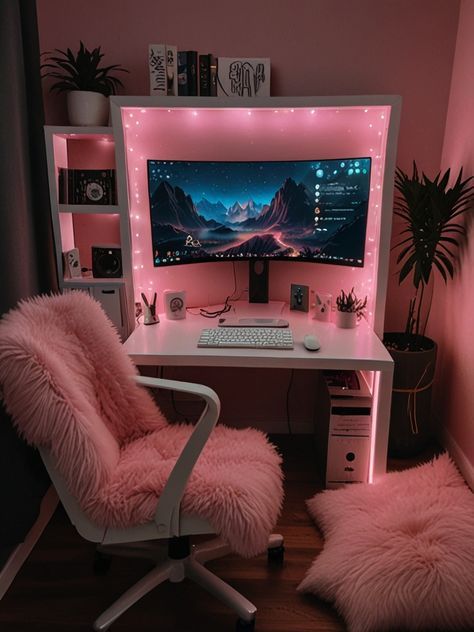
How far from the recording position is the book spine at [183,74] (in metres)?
2.02

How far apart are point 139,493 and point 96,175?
131cm

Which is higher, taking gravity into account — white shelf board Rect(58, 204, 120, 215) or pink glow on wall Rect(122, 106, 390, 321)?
pink glow on wall Rect(122, 106, 390, 321)

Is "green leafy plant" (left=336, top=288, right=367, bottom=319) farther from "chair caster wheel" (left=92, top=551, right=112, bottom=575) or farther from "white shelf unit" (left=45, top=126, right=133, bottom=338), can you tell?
"chair caster wheel" (left=92, top=551, right=112, bottom=575)

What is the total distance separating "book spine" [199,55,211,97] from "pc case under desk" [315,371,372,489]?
4.34 ft

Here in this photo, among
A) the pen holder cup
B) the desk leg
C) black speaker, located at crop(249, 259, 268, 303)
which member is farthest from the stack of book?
the desk leg

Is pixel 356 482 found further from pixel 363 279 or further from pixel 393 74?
pixel 393 74

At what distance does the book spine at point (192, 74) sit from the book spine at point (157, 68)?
0.10m

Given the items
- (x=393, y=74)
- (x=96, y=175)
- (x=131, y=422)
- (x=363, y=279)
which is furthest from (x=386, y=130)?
(x=131, y=422)

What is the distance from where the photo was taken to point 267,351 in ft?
6.06

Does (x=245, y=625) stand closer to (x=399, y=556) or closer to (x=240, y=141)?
(x=399, y=556)

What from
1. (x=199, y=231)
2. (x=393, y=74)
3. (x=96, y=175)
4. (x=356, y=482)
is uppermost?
(x=393, y=74)

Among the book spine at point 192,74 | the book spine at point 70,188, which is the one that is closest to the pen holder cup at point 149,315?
the book spine at point 70,188

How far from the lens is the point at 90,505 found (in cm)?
131

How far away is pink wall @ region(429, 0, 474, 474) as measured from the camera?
2092 millimetres
